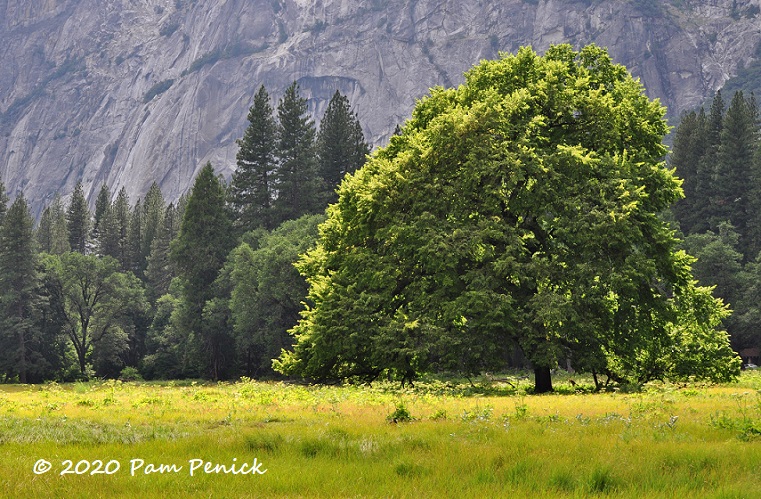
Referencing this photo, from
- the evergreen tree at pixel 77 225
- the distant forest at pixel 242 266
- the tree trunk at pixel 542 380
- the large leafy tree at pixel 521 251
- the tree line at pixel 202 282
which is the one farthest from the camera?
the evergreen tree at pixel 77 225

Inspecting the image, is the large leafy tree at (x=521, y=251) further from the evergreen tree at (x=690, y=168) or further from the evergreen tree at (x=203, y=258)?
the evergreen tree at (x=690, y=168)

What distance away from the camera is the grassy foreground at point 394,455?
26.6 feet

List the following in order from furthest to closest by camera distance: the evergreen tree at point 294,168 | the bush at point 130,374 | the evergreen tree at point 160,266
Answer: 1. the evergreen tree at point 160,266
2. the evergreen tree at point 294,168
3. the bush at point 130,374

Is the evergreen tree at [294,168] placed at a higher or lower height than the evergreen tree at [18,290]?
higher

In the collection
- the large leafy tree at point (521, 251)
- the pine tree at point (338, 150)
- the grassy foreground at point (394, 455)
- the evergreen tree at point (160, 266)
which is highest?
the pine tree at point (338, 150)

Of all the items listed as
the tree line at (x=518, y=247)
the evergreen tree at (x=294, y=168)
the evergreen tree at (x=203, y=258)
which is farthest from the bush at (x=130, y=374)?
the tree line at (x=518, y=247)

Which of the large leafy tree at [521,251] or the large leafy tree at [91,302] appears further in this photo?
the large leafy tree at [91,302]

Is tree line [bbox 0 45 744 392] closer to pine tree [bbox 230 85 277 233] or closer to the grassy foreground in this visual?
the grassy foreground

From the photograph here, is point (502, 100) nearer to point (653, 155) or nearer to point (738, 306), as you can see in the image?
point (653, 155)

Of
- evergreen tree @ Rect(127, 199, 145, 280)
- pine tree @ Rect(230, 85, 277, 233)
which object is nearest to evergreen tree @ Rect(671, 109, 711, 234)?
pine tree @ Rect(230, 85, 277, 233)

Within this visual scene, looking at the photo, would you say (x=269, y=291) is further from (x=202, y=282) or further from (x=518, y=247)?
(x=518, y=247)

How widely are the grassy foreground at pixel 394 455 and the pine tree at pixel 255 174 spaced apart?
2740 inches

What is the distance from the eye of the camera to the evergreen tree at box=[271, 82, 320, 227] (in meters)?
83.5

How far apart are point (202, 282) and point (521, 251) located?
5248 centimetres
